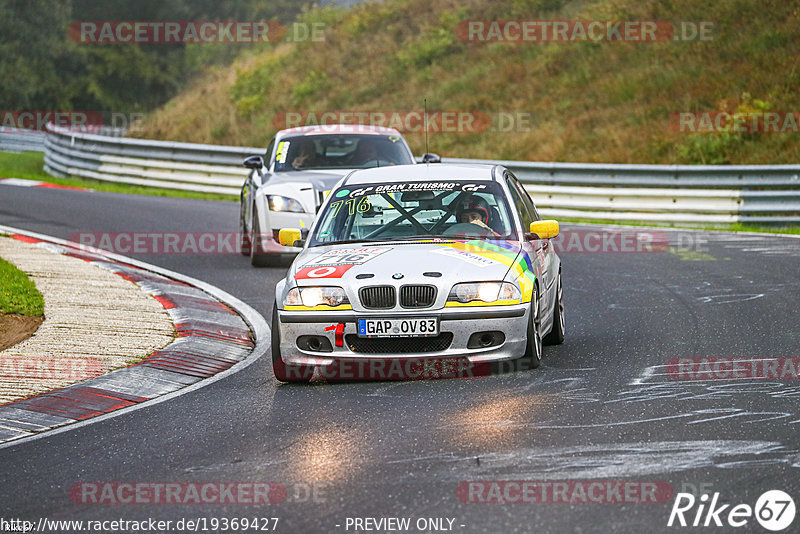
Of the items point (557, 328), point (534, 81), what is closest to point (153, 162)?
point (534, 81)

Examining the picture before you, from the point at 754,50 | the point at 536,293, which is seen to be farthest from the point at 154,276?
the point at 754,50

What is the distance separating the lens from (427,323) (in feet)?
26.8

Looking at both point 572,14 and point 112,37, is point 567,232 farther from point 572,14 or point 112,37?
point 112,37

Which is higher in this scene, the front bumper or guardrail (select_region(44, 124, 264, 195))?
guardrail (select_region(44, 124, 264, 195))

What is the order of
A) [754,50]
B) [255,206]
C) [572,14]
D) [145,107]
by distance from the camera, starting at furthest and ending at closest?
1. [145,107]
2. [572,14]
3. [754,50]
4. [255,206]

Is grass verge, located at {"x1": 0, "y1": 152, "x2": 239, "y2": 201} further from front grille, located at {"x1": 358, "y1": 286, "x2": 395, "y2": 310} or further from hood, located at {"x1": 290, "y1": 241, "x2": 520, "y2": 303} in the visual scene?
front grille, located at {"x1": 358, "y1": 286, "x2": 395, "y2": 310}

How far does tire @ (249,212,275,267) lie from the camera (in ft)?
48.8

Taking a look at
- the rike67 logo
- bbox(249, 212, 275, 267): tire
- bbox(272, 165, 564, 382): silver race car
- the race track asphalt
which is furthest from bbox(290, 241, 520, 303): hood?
bbox(249, 212, 275, 267): tire

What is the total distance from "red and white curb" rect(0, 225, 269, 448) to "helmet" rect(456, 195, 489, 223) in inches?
78.0

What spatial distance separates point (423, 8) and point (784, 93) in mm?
18838

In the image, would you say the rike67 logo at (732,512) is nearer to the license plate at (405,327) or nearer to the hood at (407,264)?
the license plate at (405,327)

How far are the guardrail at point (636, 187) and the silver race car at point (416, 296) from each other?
11.3 meters

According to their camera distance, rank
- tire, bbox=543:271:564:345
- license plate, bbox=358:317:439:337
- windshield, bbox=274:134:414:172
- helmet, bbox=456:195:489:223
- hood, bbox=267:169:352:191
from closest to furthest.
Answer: license plate, bbox=358:317:439:337 → helmet, bbox=456:195:489:223 → tire, bbox=543:271:564:345 → hood, bbox=267:169:352:191 → windshield, bbox=274:134:414:172

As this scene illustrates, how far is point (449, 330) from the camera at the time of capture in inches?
323
